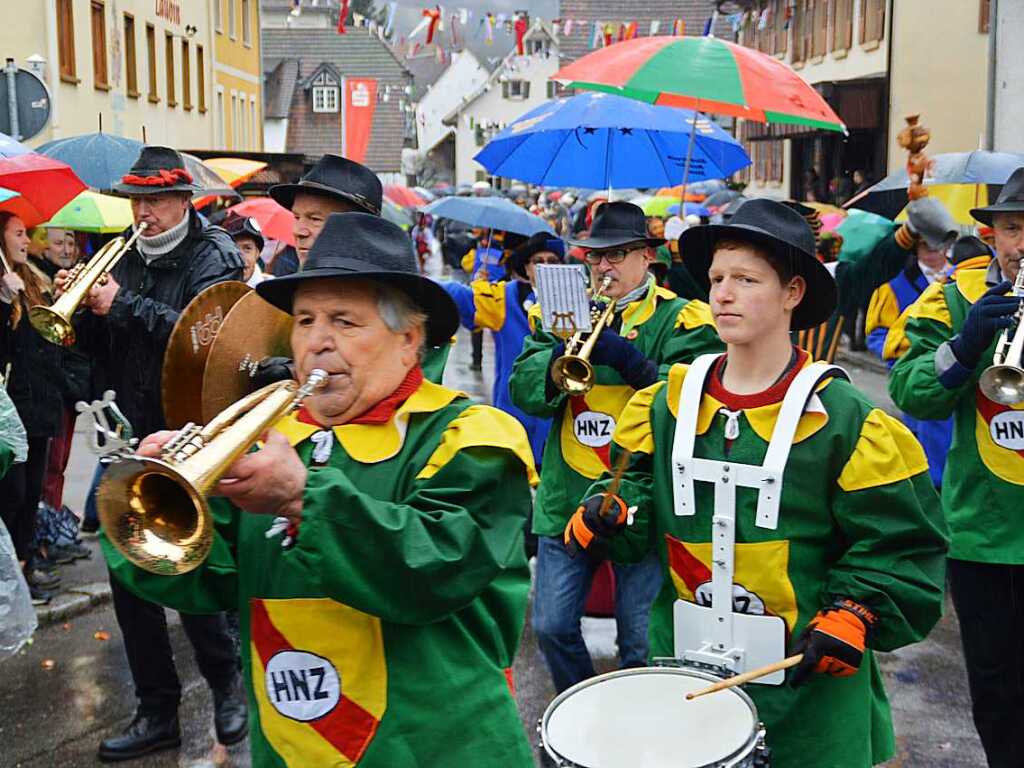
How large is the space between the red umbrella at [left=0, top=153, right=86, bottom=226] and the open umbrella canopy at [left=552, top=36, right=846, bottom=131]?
235 cm

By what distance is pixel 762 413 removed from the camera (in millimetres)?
3461

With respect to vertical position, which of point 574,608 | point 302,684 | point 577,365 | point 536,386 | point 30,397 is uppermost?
point 577,365

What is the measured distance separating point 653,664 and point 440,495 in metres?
0.85

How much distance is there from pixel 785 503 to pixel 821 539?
0.42ft

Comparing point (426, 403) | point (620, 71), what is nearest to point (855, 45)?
Result: point (620, 71)

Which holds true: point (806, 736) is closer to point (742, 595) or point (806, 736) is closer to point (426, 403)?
point (742, 595)

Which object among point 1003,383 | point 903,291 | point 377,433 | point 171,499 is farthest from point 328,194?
point 903,291

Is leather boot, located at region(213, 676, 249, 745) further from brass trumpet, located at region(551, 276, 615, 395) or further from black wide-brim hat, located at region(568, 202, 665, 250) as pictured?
black wide-brim hat, located at region(568, 202, 665, 250)

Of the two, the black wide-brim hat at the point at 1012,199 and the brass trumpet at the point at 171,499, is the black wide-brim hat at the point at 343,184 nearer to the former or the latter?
the black wide-brim hat at the point at 1012,199

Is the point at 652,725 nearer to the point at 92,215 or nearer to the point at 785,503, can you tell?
the point at 785,503

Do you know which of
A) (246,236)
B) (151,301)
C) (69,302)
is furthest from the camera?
(246,236)

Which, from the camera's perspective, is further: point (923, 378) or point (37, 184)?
point (37, 184)

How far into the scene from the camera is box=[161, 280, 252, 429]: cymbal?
3.67m

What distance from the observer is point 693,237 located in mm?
3734
